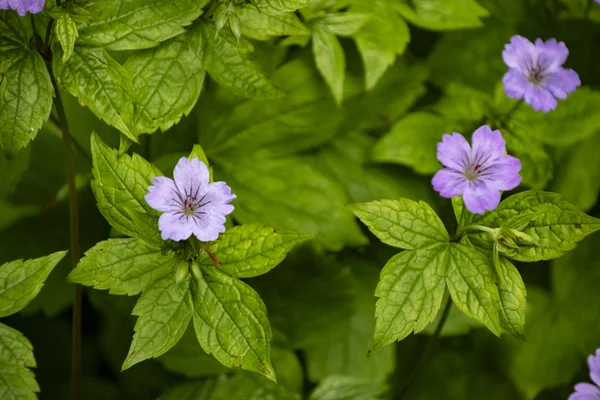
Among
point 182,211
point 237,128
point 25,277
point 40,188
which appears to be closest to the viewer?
point 182,211

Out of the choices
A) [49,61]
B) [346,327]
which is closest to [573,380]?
[346,327]

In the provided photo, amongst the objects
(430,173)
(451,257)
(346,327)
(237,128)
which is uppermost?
(237,128)

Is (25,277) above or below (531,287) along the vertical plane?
above

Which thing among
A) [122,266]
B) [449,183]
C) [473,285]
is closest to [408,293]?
[473,285]

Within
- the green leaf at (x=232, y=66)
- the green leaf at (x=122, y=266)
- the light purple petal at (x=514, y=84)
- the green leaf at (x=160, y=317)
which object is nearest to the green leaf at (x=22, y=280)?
the green leaf at (x=122, y=266)

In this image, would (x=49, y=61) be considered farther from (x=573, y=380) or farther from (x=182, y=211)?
(x=573, y=380)

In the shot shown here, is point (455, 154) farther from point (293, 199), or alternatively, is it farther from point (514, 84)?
point (293, 199)

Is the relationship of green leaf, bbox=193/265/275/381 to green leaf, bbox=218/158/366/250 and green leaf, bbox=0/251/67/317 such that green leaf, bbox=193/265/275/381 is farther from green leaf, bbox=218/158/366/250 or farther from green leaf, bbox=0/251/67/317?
green leaf, bbox=218/158/366/250
